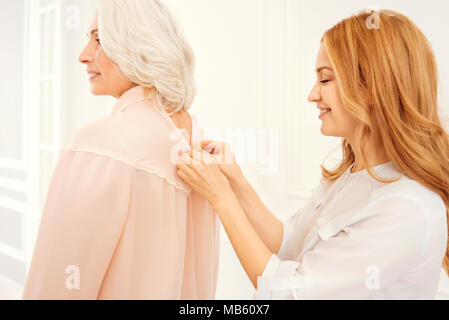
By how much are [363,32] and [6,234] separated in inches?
131

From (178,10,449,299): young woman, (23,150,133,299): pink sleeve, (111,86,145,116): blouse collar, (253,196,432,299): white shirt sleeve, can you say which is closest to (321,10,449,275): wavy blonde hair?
(178,10,449,299): young woman

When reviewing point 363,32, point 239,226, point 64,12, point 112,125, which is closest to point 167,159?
point 112,125

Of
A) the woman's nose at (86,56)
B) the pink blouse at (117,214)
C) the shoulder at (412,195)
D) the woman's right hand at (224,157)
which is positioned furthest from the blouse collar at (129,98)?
the shoulder at (412,195)

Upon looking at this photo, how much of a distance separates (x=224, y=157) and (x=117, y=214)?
45 cm

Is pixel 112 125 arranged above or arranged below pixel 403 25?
below

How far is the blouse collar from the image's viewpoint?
0.95 meters

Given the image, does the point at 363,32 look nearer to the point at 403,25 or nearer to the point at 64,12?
the point at 403,25

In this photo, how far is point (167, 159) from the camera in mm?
954

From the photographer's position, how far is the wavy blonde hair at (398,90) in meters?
0.94

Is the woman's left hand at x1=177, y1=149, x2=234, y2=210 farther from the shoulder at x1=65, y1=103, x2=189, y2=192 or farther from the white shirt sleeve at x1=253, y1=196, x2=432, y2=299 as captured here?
the white shirt sleeve at x1=253, y1=196, x2=432, y2=299

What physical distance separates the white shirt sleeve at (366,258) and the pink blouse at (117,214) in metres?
0.30

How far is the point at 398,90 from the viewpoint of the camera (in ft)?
3.13

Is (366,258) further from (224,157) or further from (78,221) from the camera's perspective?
(78,221)

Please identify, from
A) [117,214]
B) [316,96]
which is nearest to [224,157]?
[316,96]
